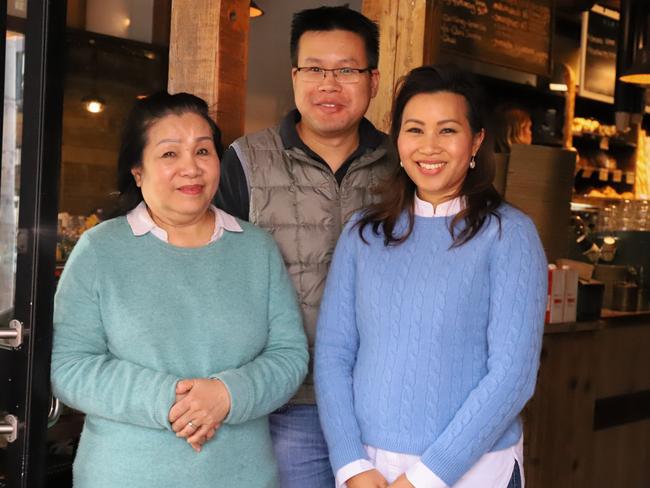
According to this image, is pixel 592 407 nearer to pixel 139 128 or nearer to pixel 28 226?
pixel 139 128

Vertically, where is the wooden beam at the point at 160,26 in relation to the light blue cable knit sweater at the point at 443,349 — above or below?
above

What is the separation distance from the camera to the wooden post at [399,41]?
10.8 feet

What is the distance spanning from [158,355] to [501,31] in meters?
3.43

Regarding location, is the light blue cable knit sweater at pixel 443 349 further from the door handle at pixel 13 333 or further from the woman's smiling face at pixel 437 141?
the door handle at pixel 13 333

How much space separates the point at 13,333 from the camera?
5.13 ft

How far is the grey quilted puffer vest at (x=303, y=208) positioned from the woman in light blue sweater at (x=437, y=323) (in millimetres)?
198

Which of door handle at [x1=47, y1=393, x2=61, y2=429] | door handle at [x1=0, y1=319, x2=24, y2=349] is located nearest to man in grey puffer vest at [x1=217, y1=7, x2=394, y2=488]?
door handle at [x1=47, y1=393, x2=61, y2=429]

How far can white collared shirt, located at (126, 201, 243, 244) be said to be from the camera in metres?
1.83

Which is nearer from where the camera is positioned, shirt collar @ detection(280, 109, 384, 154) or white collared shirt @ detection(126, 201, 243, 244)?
white collared shirt @ detection(126, 201, 243, 244)

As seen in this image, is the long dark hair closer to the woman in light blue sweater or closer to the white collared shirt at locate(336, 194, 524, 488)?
the woman in light blue sweater

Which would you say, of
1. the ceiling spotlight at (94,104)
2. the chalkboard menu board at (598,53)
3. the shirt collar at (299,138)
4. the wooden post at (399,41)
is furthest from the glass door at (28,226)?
the chalkboard menu board at (598,53)

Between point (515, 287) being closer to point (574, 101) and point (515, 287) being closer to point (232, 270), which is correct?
point (232, 270)

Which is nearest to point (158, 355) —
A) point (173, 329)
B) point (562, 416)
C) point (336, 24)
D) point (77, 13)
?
point (173, 329)

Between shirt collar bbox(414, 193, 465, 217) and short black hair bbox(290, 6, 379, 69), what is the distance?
1.72 ft
